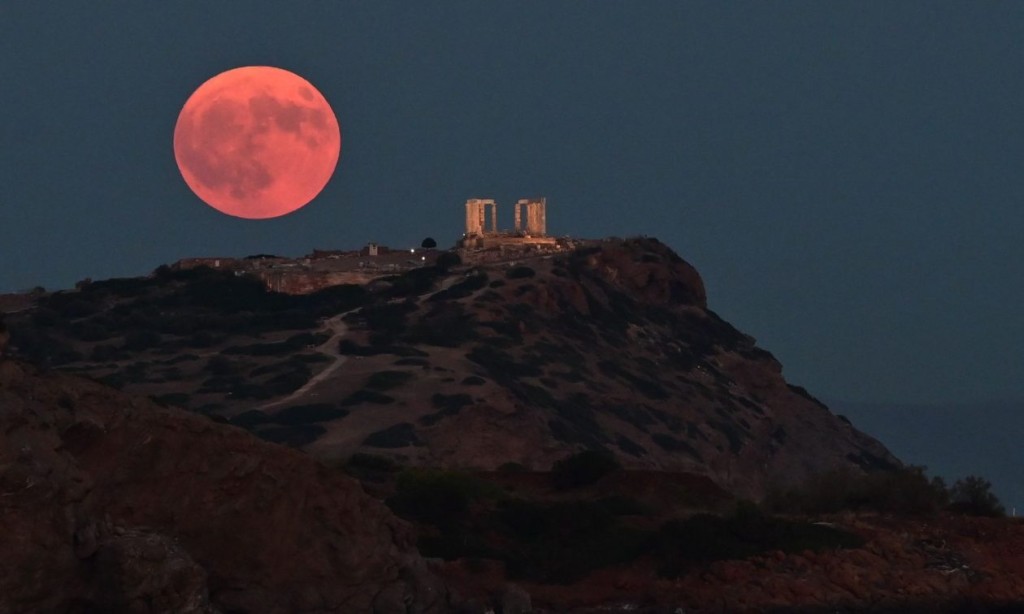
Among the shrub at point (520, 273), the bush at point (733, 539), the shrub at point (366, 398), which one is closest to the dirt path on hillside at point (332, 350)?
the shrub at point (366, 398)

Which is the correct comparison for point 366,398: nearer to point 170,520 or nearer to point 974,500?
point 974,500

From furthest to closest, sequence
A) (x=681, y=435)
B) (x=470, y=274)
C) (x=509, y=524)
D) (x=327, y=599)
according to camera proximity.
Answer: (x=470, y=274), (x=681, y=435), (x=509, y=524), (x=327, y=599)

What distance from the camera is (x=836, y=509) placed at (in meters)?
47.6

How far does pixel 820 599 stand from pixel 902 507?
28.9ft

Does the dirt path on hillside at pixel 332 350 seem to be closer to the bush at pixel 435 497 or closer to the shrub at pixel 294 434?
the shrub at pixel 294 434

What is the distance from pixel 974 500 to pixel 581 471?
1052cm

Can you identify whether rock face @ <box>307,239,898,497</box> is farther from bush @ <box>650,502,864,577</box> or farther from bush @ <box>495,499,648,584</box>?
bush @ <box>650,502,864,577</box>

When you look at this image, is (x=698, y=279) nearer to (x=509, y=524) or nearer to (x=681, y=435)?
(x=681, y=435)

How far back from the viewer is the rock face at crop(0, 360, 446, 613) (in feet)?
78.8

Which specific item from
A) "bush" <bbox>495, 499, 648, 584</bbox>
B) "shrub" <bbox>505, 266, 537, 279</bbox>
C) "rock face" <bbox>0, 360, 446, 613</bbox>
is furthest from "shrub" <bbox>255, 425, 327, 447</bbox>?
"rock face" <bbox>0, 360, 446, 613</bbox>

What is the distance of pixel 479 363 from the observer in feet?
317

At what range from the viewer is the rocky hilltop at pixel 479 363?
8462 cm

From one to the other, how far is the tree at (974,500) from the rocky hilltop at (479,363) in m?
28.6

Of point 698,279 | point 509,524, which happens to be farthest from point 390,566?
point 698,279
